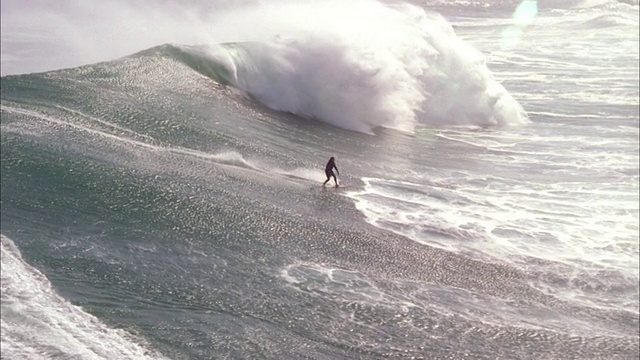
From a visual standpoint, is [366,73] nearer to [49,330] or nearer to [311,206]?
[311,206]

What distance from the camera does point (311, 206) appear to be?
1595 centimetres

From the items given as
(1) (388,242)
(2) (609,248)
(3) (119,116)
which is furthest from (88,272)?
(2) (609,248)

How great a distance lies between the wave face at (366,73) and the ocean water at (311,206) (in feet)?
0.27

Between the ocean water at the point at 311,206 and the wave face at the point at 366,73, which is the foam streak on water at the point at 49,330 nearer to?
the ocean water at the point at 311,206

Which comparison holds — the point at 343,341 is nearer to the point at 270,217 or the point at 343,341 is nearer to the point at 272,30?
the point at 270,217

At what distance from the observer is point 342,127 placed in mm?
24094

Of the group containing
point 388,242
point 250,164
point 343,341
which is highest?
point 250,164

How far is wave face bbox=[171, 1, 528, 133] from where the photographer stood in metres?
24.9

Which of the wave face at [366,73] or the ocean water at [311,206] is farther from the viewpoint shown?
the wave face at [366,73]

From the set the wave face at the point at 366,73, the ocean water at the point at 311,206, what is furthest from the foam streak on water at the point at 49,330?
the wave face at the point at 366,73

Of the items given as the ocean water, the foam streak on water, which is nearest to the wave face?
the ocean water

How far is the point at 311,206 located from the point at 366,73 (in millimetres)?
10893

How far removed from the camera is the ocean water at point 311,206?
35.3ft

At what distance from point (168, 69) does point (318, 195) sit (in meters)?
9.07
